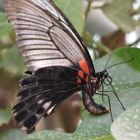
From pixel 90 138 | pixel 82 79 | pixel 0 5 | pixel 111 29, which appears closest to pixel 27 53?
pixel 82 79

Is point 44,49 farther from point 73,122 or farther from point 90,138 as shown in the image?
point 73,122

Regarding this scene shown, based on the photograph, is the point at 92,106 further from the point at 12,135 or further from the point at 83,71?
the point at 12,135

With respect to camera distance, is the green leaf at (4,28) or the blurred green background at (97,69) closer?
the blurred green background at (97,69)

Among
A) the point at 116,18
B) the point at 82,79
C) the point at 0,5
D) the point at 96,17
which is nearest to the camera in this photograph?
the point at 82,79

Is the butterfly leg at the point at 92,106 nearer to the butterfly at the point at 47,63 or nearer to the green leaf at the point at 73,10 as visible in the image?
the butterfly at the point at 47,63

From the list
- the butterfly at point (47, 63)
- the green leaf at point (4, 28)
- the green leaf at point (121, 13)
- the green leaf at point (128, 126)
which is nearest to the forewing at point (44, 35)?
the butterfly at point (47, 63)

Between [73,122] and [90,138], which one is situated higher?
[90,138]

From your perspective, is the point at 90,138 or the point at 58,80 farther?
the point at 58,80
